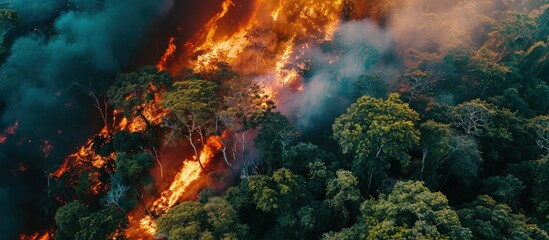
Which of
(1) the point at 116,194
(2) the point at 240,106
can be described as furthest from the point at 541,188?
(1) the point at 116,194

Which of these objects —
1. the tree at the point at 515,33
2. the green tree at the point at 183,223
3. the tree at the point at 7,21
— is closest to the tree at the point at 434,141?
the green tree at the point at 183,223

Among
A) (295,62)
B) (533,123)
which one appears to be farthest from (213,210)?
(533,123)

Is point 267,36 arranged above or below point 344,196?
above

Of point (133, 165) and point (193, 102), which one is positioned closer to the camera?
point (133, 165)

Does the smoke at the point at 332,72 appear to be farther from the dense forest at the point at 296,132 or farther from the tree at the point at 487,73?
the tree at the point at 487,73

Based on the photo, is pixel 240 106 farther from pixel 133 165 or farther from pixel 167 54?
pixel 167 54

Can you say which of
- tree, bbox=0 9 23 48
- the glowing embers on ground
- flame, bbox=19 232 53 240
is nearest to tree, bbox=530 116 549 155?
the glowing embers on ground
